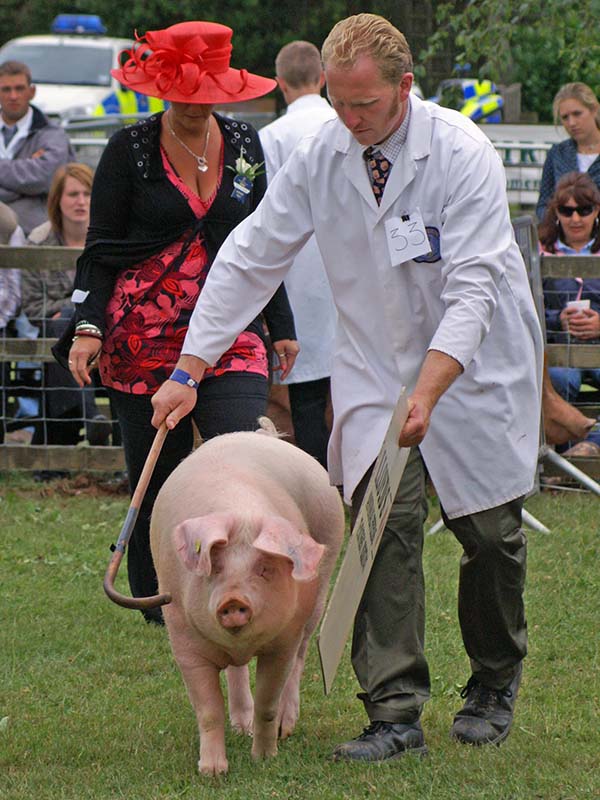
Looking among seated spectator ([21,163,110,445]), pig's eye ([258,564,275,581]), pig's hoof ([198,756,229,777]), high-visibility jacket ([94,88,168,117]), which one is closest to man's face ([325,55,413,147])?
pig's eye ([258,564,275,581])

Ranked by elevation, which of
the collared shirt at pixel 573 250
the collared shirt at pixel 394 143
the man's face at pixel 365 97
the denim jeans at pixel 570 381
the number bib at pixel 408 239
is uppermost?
the man's face at pixel 365 97

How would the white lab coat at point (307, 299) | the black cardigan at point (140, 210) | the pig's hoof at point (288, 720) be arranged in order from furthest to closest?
the white lab coat at point (307, 299) → the black cardigan at point (140, 210) → the pig's hoof at point (288, 720)

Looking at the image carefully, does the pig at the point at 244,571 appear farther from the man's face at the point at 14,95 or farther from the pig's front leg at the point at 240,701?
the man's face at the point at 14,95

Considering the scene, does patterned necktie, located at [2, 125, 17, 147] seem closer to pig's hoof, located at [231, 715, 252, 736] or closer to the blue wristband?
the blue wristband

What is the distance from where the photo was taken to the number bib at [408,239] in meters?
4.22

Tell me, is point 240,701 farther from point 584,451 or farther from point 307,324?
point 584,451

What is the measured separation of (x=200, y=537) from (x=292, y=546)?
24 cm

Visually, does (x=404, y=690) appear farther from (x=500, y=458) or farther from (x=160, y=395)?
(x=160, y=395)

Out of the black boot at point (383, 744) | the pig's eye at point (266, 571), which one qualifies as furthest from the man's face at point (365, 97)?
the black boot at point (383, 744)

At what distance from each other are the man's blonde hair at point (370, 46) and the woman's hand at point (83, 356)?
185cm

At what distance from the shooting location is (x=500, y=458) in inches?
174

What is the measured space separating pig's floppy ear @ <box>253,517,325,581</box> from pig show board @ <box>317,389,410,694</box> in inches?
3.2

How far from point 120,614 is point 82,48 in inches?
737

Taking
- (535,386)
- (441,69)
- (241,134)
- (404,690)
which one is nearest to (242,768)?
(404,690)
